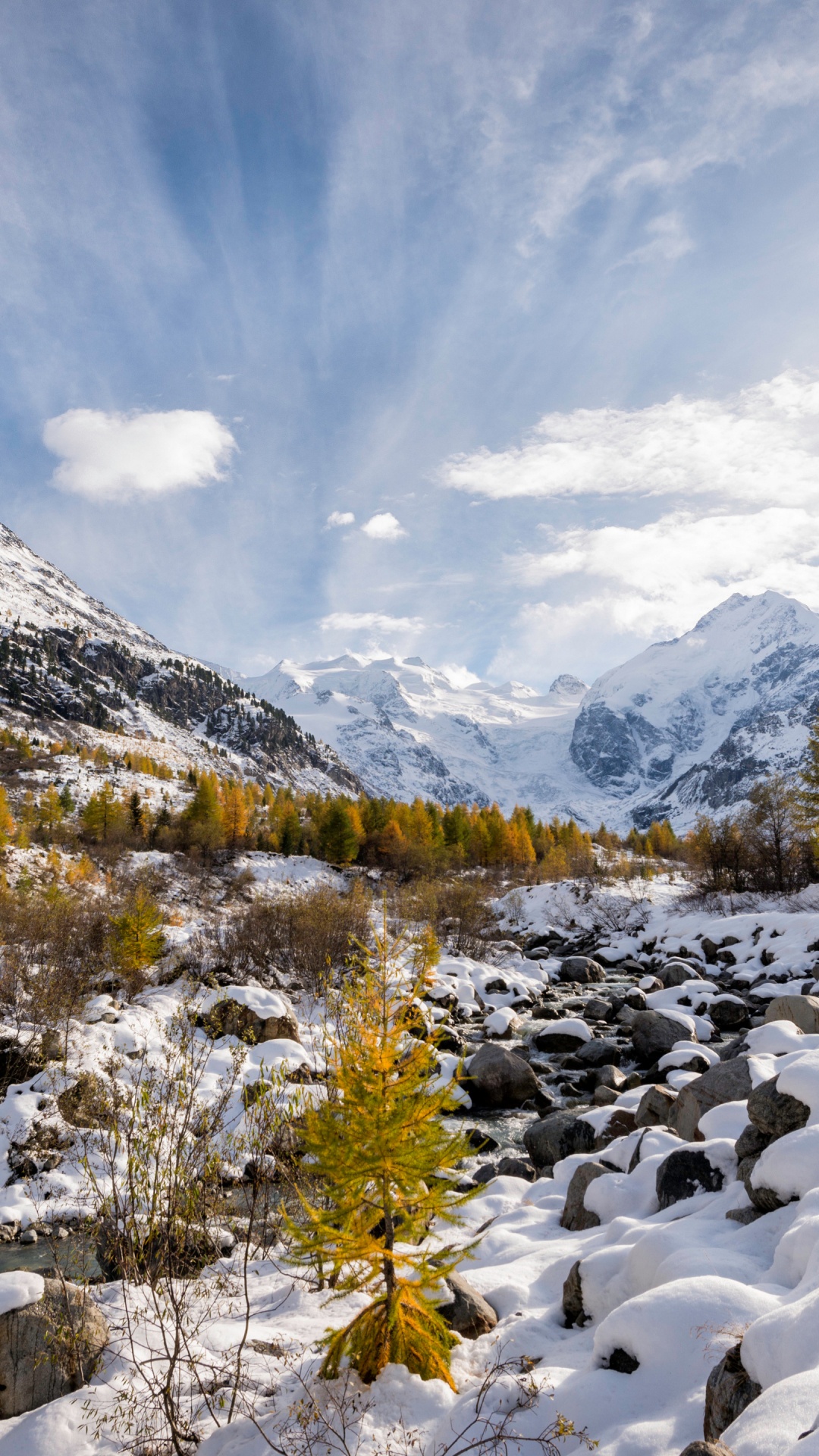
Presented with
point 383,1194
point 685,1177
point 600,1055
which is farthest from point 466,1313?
point 600,1055

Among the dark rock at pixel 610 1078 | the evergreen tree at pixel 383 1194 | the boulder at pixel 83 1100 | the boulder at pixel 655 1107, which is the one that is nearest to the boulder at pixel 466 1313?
the evergreen tree at pixel 383 1194

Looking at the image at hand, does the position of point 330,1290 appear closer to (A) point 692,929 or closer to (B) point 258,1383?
(B) point 258,1383

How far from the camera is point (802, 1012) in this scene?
1562 centimetres

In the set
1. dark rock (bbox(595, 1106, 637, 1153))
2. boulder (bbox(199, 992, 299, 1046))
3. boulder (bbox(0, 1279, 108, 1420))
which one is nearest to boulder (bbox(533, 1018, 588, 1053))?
boulder (bbox(199, 992, 299, 1046))

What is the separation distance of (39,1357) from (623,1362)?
549 centimetres

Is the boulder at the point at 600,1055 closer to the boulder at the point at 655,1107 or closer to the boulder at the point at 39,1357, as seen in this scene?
the boulder at the point at 655,1107

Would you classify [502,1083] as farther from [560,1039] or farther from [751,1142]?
[751,1142]

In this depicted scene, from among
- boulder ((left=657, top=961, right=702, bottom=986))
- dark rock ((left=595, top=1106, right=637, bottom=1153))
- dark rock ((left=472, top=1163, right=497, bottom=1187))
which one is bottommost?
dark rock ((left=472, top=1163, right=497, bottom=1187))

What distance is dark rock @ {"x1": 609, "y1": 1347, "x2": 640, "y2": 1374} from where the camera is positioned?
5453 mm

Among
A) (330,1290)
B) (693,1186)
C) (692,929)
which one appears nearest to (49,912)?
(330,1290)

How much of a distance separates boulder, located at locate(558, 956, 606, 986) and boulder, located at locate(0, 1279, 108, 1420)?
3277cm

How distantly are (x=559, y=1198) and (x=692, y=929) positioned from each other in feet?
104

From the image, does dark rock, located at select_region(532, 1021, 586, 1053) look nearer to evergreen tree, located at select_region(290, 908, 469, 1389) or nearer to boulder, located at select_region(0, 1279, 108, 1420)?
evergreen tree, located at select_region(290, 908, 469, 1389)

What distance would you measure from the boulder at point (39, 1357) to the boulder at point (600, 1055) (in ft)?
58.4
